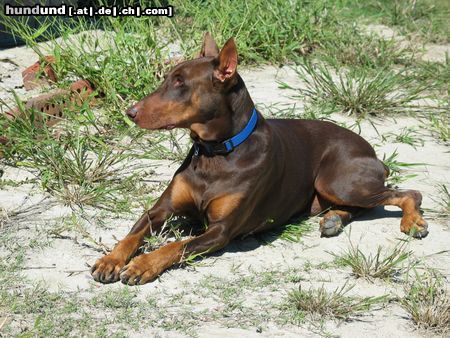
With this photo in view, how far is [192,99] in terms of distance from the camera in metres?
4.85

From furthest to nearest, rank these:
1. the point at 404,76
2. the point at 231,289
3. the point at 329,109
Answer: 1. the point at 404,76
2. the point at 329,109
3. the point at 231,289

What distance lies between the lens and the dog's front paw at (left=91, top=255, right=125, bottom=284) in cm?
450

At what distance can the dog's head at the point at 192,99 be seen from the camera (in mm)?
4820

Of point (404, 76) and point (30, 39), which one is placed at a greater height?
point (30, 39)

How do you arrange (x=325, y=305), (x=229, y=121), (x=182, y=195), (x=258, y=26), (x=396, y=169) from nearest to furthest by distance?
1. (x=325, y=305)
2. (x=229, y=121)
3. (x=182, y=195)
4. (x=396, y=169)
5. (x=258, y=26)

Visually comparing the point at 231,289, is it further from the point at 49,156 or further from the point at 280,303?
the point at 49,156

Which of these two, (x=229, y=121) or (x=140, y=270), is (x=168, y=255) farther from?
(x=229, y=121)

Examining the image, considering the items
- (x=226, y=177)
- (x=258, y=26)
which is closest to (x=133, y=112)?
(x=226, y=177)

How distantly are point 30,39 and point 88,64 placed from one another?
540 millimetres

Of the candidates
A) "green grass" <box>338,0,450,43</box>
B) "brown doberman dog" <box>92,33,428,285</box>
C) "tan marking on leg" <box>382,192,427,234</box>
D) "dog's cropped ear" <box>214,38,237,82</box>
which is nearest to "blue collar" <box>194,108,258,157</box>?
"brown doberman dog" <box>92,33,428,285</box>

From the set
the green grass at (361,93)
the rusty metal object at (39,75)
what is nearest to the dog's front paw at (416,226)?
the green grass at (361,93)

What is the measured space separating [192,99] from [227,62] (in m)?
0.30

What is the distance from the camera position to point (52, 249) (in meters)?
4.86

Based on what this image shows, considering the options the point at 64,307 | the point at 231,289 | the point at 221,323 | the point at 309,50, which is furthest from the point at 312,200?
the point at 309,50
